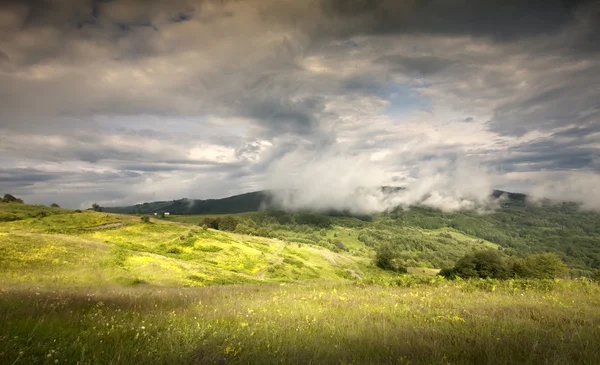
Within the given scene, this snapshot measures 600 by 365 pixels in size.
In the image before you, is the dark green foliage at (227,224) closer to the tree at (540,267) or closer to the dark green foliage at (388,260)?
the dark green foliage at (388,260)

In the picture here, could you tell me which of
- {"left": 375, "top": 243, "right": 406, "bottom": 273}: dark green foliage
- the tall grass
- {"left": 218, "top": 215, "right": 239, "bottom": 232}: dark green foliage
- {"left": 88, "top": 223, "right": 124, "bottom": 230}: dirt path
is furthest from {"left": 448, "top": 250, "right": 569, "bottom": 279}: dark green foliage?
{"left": 218, "top": 215, "right": 239, "bottom": 232}: dark green foliage

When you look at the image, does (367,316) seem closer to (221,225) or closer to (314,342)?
(314,342)

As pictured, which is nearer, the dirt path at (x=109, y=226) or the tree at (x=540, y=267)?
the dirt path at (x=109, y=226)

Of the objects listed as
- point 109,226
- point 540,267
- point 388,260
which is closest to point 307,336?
point 109,226

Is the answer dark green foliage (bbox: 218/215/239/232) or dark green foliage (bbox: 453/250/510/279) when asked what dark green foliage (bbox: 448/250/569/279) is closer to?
dark green foliage (bbox: 453/250/510/279)

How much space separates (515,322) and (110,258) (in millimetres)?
47374

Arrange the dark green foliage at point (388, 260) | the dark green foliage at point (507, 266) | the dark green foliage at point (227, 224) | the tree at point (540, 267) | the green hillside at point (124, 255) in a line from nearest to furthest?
the green hillside at point (124, 255) < the tree at point (540, 267) < the dark green foliage at point (507, 266) < the dark green foliage at point (227, 224) < the dark green foliage at point (388, 260)

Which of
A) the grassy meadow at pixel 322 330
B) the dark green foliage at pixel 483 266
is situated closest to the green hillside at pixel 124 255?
the grassy meadow at pixel 322 330

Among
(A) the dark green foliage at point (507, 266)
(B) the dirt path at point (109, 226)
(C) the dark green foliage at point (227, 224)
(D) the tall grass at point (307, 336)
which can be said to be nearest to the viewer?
(D) the tall grass at point (307, 336)

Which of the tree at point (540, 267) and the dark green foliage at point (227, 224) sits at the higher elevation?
the dark green foliage at point (227, 224)

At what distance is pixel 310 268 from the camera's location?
85000 mm

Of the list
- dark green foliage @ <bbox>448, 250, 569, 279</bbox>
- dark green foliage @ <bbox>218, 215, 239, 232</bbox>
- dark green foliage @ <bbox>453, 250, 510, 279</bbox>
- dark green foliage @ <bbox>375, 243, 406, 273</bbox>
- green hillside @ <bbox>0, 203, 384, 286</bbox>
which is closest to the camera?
green hillside @ <bbox>0, 203, 384, 286</bbox>

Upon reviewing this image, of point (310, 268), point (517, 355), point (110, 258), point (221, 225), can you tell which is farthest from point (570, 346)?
point (221, 225)

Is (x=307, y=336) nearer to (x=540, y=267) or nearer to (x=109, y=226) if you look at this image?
(x=109, y=226)
